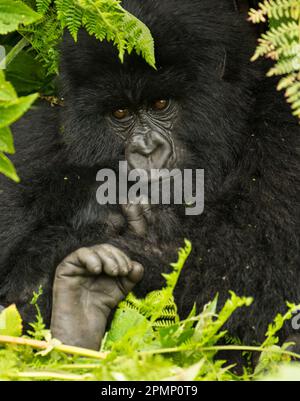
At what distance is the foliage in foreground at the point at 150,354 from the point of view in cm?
178

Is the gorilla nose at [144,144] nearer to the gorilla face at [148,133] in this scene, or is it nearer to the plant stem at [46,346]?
the gorilla face at [148,133]

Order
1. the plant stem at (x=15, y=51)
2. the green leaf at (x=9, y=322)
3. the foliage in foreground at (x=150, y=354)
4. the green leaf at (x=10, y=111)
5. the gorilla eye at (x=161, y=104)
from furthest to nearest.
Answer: the plant stem at (x=15, y=51)
the gorilla eye at (x=161, y=104)
the green leaf at (x=9, y=322)
the green leaf at (x=10, y=111)
the foliage in foreground at (x=150, y=354)

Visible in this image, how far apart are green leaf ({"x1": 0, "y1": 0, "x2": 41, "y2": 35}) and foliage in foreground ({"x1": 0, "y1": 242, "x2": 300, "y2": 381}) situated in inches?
32.0

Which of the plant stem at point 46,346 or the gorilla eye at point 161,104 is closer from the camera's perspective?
the plant stem at point 46,346

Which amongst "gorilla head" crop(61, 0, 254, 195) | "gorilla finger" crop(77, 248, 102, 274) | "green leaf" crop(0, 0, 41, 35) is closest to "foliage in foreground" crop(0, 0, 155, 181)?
"green leaf" crop(0, 0, 41, 35)

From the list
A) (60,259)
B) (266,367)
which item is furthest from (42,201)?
(266,367)

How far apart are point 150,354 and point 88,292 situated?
555mm

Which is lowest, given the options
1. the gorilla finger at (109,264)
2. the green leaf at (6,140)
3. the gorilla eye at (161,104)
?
the gorilla finger at (109,264)

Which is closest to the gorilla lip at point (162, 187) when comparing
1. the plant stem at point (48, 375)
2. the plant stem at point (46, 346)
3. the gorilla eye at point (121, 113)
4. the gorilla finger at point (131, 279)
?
the gorilla eye at point (121, 113)

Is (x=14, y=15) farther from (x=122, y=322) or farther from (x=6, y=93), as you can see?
(x=122, y=322)

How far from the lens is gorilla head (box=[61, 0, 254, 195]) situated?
2787 mm

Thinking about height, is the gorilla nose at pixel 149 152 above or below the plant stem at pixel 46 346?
above

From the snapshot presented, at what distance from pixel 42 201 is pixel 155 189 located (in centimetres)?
46
